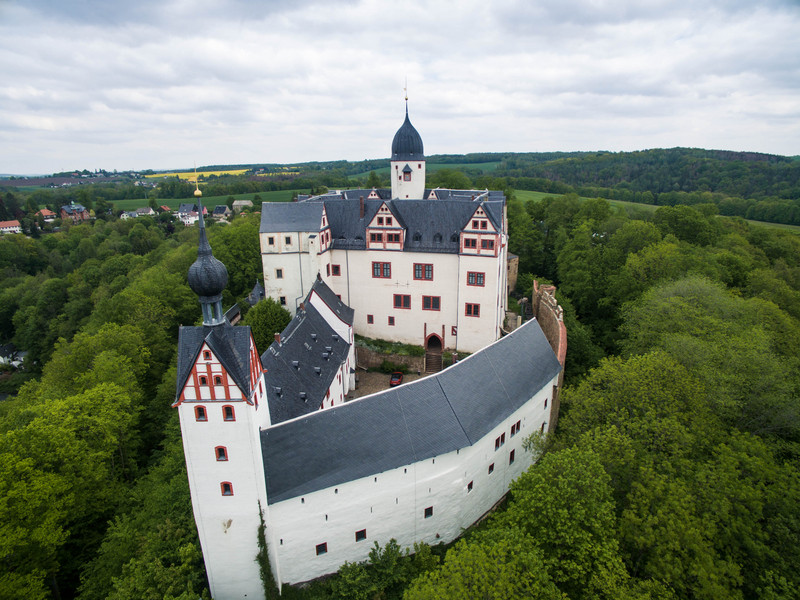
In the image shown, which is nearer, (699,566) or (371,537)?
(699,566)

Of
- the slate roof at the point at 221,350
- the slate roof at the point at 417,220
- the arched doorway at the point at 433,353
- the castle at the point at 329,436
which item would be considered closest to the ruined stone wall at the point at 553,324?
the castle at the point at 329,436

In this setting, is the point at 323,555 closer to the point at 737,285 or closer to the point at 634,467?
the point at 634,467

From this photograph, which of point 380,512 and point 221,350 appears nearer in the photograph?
point 221,350

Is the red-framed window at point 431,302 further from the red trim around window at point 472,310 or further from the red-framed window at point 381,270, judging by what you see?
the red-framed window at point 381,270

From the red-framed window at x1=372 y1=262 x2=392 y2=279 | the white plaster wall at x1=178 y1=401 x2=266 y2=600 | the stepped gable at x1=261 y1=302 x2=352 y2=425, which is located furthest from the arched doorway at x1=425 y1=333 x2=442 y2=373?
the white plaster wall at x1=178 y1=401 x2=266 y2=600

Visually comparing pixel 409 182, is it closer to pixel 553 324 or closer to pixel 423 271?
pixel 423 271

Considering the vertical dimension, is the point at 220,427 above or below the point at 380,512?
above

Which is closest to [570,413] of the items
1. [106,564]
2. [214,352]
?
[214,352]

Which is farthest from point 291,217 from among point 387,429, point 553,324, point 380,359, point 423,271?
point 553,324
